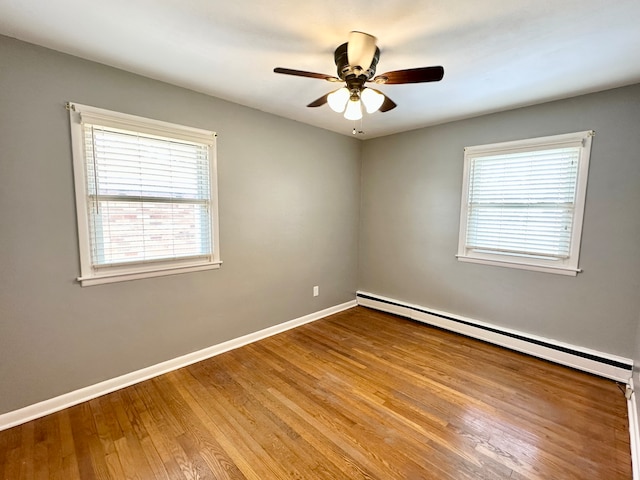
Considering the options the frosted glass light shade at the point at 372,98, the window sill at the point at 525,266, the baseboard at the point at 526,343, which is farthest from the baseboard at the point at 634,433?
the frosted glass light shade at the point at 372,98

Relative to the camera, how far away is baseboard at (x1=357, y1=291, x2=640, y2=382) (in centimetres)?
243

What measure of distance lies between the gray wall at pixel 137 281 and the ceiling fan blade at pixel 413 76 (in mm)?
1680

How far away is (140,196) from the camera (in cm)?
225

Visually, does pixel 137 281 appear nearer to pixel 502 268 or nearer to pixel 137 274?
pixel 137 274

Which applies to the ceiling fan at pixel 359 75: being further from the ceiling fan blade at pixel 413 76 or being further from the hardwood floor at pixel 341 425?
the hardwood floor at pixel 341 425

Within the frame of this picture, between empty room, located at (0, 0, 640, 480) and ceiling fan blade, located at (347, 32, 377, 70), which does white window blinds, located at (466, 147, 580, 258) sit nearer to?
empty room, located at (0, 0, 640, 480)

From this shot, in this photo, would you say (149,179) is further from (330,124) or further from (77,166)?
(330,124)

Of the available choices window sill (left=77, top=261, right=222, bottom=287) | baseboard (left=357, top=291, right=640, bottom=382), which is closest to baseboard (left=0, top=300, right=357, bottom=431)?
window sill (left=77, top=261, right=222, bottom=287)

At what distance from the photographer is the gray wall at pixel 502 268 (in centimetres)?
236

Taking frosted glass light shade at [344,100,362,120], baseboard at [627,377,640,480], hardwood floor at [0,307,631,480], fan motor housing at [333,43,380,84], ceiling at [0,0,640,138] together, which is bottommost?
hardwood floor at [0,307,631,480]

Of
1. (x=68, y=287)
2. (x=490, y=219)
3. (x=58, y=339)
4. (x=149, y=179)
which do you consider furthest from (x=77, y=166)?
(x=490, y=219)

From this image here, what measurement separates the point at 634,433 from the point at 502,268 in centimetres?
152

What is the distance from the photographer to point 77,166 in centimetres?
198

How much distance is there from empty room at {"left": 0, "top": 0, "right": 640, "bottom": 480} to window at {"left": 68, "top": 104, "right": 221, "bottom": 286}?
2 centimetres
